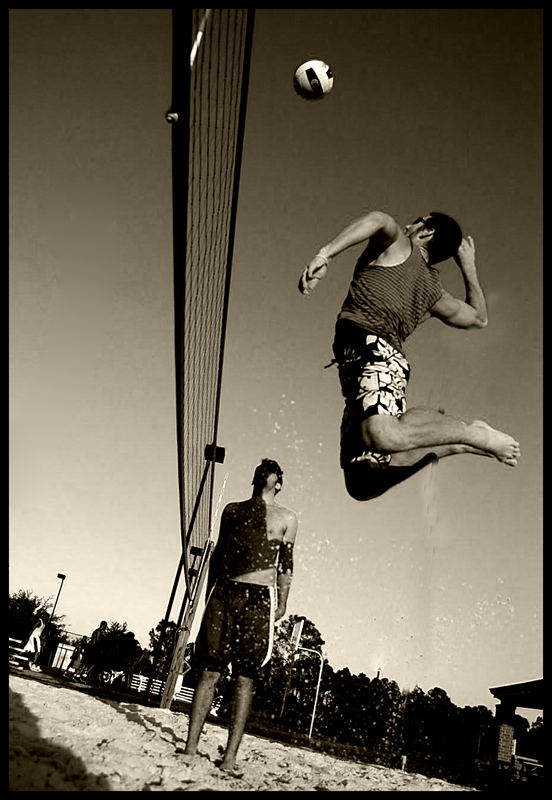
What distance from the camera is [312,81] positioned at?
4316mm

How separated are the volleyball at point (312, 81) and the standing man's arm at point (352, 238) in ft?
5.56

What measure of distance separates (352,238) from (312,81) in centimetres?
199

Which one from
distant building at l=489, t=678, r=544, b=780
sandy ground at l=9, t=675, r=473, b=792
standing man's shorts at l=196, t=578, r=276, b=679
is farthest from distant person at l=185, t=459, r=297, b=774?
distant building at l=489, t=678, r=544, b=780

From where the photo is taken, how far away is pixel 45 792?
1.81 m

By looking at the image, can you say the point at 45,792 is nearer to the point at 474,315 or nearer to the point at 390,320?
the point at 390,320

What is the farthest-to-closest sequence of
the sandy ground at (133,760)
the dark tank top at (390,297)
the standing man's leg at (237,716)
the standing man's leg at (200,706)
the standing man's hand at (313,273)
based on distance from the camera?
the dark tank top at (390,297) → the standing man's leg at (200,706) → the standing man's leg at (237,716) → the standing man's hand at (313,273) → the sandy ground at (133,760)

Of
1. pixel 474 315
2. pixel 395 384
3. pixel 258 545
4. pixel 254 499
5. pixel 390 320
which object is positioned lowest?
pixel 258 545

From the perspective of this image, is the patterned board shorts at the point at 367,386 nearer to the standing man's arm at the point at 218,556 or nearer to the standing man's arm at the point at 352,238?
the standing man's arm at the point at 352,238

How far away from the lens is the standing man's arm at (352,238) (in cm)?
285

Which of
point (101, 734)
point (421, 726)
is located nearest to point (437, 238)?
point (101, 734)

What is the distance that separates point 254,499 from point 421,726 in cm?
1644

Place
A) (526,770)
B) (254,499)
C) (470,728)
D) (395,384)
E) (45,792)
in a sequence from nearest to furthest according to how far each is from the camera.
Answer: (45,792) → (395,384) → (254,499) → (526,770) → (470,728)

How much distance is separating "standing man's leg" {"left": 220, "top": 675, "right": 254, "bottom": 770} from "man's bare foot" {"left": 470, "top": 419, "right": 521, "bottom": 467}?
1.71 m

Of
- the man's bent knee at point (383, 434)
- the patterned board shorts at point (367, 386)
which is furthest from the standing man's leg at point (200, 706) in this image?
the man's bent knee at point (383, 434)
